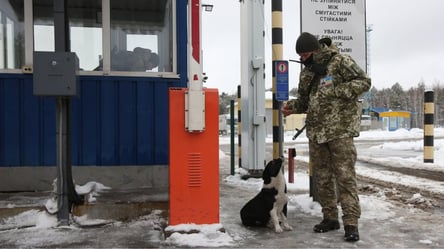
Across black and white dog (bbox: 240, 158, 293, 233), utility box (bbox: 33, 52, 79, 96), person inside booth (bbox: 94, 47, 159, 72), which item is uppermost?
person inside booth (bbox: 94, 47, 159, 72)

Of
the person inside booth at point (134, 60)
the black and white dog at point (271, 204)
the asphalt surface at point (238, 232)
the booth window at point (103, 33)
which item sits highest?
the booth window at point (103, 33)

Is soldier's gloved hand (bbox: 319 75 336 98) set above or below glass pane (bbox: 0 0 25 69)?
below

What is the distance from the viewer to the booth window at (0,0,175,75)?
5918 mm

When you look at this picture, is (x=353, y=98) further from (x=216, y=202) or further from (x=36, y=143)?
(x=36, y=143)

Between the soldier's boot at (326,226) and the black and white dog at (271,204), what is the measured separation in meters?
0.28

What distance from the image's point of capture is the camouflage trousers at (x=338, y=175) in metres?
4.40

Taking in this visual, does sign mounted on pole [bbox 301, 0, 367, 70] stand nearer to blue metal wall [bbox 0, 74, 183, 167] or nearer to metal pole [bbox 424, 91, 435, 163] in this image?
blue metal wall [bbox 0, 74, 183, 167]

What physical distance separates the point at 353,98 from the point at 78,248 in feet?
9.42

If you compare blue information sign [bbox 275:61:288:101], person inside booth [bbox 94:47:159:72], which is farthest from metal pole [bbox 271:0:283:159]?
person inside booth [bbox 94:47:159:72]

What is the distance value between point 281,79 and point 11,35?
3.66 metres

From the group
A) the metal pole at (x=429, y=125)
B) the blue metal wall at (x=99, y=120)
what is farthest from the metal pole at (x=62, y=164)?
the metal pole at (x=429, y=125)

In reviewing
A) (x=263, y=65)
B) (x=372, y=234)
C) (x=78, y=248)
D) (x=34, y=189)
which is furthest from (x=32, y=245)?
(x=263, y=65)

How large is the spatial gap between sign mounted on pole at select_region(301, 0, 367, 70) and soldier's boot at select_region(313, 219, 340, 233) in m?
2.29

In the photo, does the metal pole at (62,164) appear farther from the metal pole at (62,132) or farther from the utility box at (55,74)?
the utility box at (55,74)
